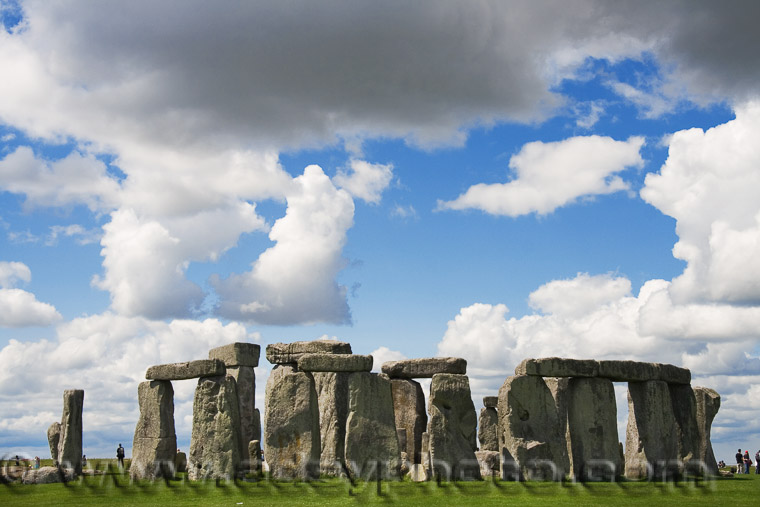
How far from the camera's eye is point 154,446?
21.5 meters

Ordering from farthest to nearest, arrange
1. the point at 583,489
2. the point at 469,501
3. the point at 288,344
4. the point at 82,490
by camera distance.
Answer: the point at 288,344 < the point at 82,490 < the point at 583,489 < the point at 469,501

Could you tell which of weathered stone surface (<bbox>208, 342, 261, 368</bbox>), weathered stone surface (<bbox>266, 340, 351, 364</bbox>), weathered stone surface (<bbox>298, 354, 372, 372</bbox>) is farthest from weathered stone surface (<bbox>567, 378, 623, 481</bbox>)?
weathered stone surface (<bbox>208, 342, 261, 368</bbox>)

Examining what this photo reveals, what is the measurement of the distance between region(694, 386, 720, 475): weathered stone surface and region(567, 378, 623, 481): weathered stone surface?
286 centimetres

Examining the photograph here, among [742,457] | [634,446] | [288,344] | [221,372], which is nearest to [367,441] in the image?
[221,372]

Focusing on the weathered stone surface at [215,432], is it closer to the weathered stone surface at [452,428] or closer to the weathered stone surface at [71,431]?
the weathered stone surface at [452,428]

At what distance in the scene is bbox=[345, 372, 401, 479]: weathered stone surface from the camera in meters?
20.4

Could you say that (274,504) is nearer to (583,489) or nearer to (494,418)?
(583,489)

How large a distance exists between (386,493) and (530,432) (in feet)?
15.0

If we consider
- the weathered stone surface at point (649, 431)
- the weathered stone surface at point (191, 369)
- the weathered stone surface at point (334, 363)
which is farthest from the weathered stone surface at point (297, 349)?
the weathered stone surface at point (649, 431)

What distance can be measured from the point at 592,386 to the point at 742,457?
12.1m

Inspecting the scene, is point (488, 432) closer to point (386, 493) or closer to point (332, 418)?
point (332, 418)

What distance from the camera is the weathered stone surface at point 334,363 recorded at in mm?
20938

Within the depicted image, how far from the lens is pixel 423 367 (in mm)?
22250

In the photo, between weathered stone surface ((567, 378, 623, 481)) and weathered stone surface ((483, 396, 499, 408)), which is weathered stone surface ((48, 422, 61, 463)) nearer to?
weathered stone surface ((483, 396, 499, 408))
